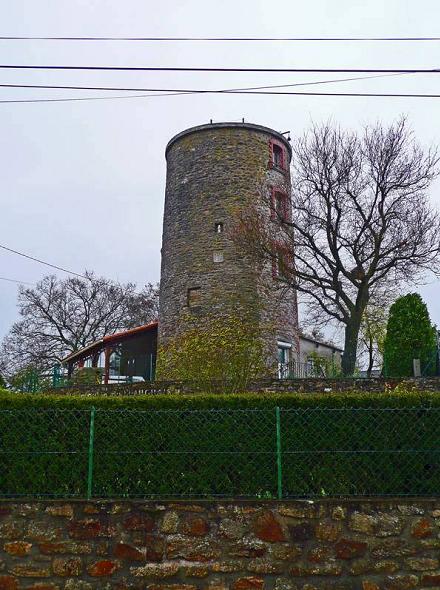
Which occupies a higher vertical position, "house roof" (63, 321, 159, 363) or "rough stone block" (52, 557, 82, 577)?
"house roof" (63, 321, 159, 363)

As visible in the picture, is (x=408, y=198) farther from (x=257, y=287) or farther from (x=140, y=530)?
(x=140, y=530)

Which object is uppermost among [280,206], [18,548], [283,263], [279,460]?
[280,206]

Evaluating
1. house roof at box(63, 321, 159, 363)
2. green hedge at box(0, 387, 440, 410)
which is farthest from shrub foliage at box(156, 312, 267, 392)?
green hedge at box(0, 387, 440, 410)

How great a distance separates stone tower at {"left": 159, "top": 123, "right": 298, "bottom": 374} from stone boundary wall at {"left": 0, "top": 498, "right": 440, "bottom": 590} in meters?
16.6

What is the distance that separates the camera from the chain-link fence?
21.8ft

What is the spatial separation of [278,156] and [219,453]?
2051 centimetres

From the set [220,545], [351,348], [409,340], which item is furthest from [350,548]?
[351,348]

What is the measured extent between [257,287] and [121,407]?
659 inches

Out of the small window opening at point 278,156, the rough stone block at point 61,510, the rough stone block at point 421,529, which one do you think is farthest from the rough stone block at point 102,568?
the small window opening at point 278,156

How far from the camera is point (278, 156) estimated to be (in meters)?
25.7

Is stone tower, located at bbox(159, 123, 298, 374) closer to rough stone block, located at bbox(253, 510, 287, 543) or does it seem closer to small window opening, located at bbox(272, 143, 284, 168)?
small window opening, located at bbox(272, 143, 284, 168)

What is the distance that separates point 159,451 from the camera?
676cm

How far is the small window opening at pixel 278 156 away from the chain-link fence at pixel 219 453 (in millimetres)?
19776

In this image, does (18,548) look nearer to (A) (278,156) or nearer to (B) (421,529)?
(B) (421,529)
